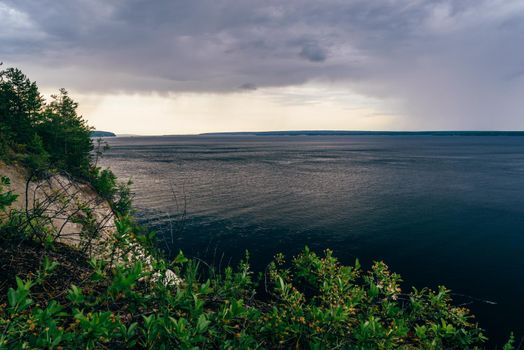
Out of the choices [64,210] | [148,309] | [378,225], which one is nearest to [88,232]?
[148,309]

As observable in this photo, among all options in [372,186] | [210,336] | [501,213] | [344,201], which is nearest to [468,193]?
[501,213]

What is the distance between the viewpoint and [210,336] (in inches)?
168

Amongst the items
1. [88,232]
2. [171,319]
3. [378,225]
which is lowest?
[378,225]

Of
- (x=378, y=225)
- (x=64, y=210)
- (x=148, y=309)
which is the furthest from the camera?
(x=378, y=225)

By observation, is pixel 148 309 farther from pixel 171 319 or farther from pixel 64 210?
pixel 64 210

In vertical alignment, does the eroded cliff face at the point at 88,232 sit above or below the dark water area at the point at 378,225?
above

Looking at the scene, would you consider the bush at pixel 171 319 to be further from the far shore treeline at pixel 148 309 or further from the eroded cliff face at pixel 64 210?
the eroded cliff face at pixel 64 210

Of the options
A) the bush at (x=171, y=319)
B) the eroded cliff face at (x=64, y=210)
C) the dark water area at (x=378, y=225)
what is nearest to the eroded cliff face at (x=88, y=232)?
the eroded cliff face at (x=64, y=210)

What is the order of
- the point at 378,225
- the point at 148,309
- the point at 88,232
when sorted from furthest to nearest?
1. the point at 378,225
2. the point at 88,232
3. the point at 148,309

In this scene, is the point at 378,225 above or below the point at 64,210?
below

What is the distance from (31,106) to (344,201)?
151 ft

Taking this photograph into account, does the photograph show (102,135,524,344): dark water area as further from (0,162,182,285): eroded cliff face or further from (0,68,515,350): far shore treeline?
(0,68,515,350): far shore treeline

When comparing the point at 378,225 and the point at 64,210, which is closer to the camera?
the point at 64,210

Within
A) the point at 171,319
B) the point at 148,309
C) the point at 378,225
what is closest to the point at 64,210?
the point at 148,309
